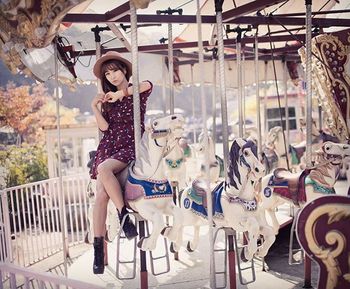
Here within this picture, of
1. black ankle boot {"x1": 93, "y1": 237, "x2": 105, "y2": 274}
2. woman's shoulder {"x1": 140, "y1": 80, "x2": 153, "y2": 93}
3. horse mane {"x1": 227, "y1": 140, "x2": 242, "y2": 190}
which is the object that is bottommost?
black ankle boot {"x1": 93, "y1": 237, "x2": 105, "y2": 274}

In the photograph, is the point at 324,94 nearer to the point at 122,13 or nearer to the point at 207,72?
the point at 122,13

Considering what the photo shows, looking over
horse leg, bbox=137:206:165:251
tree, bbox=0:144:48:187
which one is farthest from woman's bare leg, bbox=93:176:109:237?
tree, bbox=0:144:48:187

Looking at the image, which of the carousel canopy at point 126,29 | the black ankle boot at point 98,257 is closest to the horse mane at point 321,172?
the carousel canopy at point 126,29

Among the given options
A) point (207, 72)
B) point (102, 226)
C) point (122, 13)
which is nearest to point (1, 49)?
point (122, 13)

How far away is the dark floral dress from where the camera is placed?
345cm

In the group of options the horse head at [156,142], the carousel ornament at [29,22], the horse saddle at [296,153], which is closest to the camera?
the carousel ornament at [29,22]

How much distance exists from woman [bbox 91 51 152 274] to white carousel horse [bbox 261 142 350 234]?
5.14 feet

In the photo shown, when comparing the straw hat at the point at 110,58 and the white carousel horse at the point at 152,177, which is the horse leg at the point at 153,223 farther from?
the straw hat at the point at 110,58

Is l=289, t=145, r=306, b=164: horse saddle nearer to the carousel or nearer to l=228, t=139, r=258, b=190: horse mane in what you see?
the carousel

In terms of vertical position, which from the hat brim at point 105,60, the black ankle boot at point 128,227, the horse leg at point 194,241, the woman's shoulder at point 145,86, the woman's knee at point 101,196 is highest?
the hat brim at point 105,60

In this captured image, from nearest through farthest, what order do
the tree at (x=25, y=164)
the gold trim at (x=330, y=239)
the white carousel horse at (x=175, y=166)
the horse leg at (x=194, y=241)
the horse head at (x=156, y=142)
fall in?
the gold trim at (x=330, y=239)
the horse head at (x=156, y=142)
the horse leg at (x=194, y=241)
the white carousel horse at (x=175, y=166)
the tree at (x=25, y=164)

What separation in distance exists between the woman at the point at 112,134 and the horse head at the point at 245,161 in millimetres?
719

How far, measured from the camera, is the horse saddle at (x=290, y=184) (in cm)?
415

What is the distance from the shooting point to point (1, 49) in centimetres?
338
